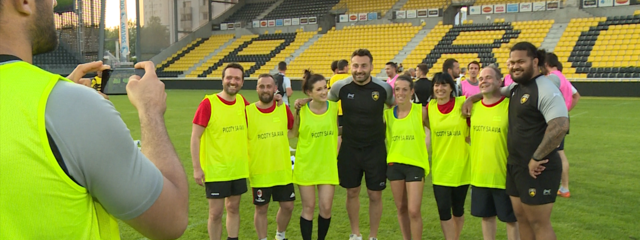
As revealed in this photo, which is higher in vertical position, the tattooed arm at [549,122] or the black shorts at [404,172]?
the tattooed arm at [549,122]

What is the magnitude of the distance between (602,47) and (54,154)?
1092 inches

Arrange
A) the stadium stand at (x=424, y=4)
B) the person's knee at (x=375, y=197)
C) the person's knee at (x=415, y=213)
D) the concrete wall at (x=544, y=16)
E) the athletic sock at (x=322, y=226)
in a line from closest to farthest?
the person's knee at (x=415, y=213), the athletic sock at (x=322, y=226), the person's knee at (x=375, y=197), the concrete wall at (x=544, y=16), the stadium stand at (x=424, y=4)

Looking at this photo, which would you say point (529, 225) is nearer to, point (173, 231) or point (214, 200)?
point (214, 200)

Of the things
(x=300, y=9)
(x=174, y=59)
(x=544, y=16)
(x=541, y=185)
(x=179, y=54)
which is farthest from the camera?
(x=179, y=54)

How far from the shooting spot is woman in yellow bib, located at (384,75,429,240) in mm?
5113

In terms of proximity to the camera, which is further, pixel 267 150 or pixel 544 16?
pixel 544 16

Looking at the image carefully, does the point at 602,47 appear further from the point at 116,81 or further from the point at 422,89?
the point at 116,81

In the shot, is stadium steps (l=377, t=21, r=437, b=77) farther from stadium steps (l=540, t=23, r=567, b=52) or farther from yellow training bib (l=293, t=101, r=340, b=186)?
yellow training bib (l=293, t=101, r=340, b=186)

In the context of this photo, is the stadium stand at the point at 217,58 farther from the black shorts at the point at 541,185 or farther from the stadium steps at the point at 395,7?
the black shorts at the point at 541,185

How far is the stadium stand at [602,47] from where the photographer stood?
75.3 ft

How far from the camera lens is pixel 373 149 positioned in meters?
5.59

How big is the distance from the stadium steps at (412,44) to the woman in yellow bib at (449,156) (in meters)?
24.0

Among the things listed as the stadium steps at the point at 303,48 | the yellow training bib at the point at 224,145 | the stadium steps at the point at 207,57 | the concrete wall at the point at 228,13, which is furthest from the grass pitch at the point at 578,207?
the concrete wall at the point at 228,13

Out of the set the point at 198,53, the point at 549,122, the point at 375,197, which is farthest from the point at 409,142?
the point at 198,53
